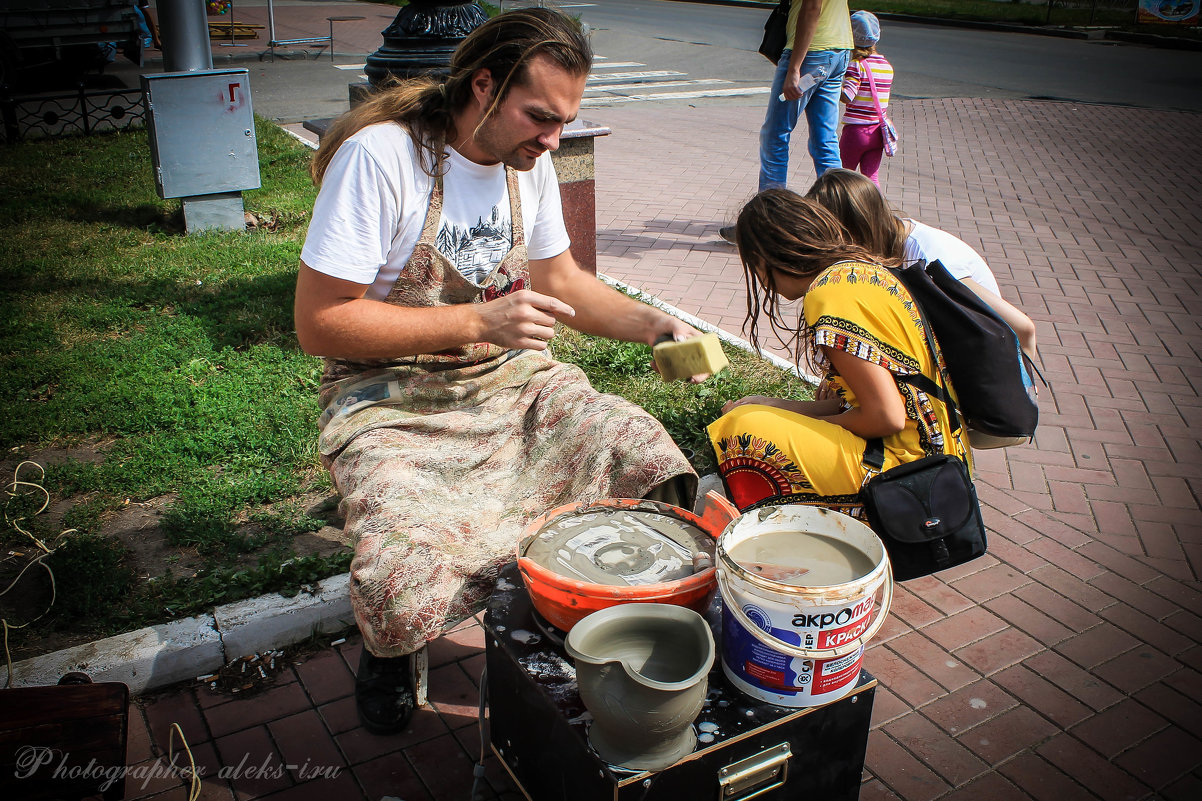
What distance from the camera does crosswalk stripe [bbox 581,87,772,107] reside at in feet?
41.8

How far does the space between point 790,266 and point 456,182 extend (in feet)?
3.51

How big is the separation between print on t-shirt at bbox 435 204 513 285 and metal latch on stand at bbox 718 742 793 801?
1.44m

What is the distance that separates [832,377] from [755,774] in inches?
57.5

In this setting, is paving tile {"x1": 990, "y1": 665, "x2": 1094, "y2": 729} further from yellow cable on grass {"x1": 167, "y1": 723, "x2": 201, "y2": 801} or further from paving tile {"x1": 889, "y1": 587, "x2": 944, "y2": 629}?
yellow cable on grass {"x1": 167, "y1": 723, "x2": 201, "y2": 801}

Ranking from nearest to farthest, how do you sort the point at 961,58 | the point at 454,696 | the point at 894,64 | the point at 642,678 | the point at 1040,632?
the point at 642,678 → the point at 454,696 → the point at 1040,632 → the point at 894,64 → the point at 961,58

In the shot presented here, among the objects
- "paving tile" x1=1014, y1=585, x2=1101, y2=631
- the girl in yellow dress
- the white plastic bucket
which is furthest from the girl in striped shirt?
the white plastic bucket

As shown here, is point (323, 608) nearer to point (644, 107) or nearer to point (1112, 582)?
point (1112, 582)

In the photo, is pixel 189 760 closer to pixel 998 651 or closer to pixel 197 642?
pixel 197 642

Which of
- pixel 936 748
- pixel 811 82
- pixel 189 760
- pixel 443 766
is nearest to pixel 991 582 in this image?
pixel 936 748

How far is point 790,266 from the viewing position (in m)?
2.86

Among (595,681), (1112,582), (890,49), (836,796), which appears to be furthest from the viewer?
(890,49)

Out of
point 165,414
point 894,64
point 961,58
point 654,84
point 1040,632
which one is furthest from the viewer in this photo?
point 961,58

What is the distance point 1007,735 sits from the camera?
2551 millimetres

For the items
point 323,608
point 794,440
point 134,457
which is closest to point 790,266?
point 794,440
